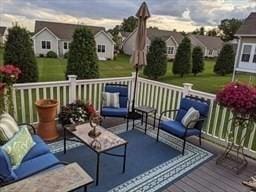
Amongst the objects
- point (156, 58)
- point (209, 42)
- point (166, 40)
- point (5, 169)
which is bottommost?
point (5, 169)

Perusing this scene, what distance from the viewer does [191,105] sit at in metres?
4.29

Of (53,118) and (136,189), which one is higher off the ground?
(53,118)

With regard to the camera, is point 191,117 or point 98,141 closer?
point 98,141

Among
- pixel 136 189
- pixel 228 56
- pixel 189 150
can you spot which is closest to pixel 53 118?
pixel 136 189

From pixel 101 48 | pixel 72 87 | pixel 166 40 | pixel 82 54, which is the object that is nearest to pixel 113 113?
pixel 72 87

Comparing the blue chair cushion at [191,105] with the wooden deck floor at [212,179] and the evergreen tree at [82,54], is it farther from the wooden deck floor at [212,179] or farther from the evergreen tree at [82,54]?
the evergreen tree at [82,54]

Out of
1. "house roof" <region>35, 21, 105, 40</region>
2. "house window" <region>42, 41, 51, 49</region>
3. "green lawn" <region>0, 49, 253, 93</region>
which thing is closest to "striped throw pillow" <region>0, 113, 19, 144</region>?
"green lawn" <region>0, 49, 253, 93</region>

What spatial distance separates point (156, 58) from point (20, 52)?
26.3 feet

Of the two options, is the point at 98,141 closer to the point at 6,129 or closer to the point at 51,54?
the point at 6,129

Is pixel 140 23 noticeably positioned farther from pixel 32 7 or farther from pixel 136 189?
pixel 32 7

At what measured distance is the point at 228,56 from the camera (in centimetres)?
1680

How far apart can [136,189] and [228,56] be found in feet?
54.0

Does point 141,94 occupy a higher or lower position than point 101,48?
lower

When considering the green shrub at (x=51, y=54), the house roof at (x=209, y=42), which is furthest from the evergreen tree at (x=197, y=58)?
the house roof at (x=209, y=42)
